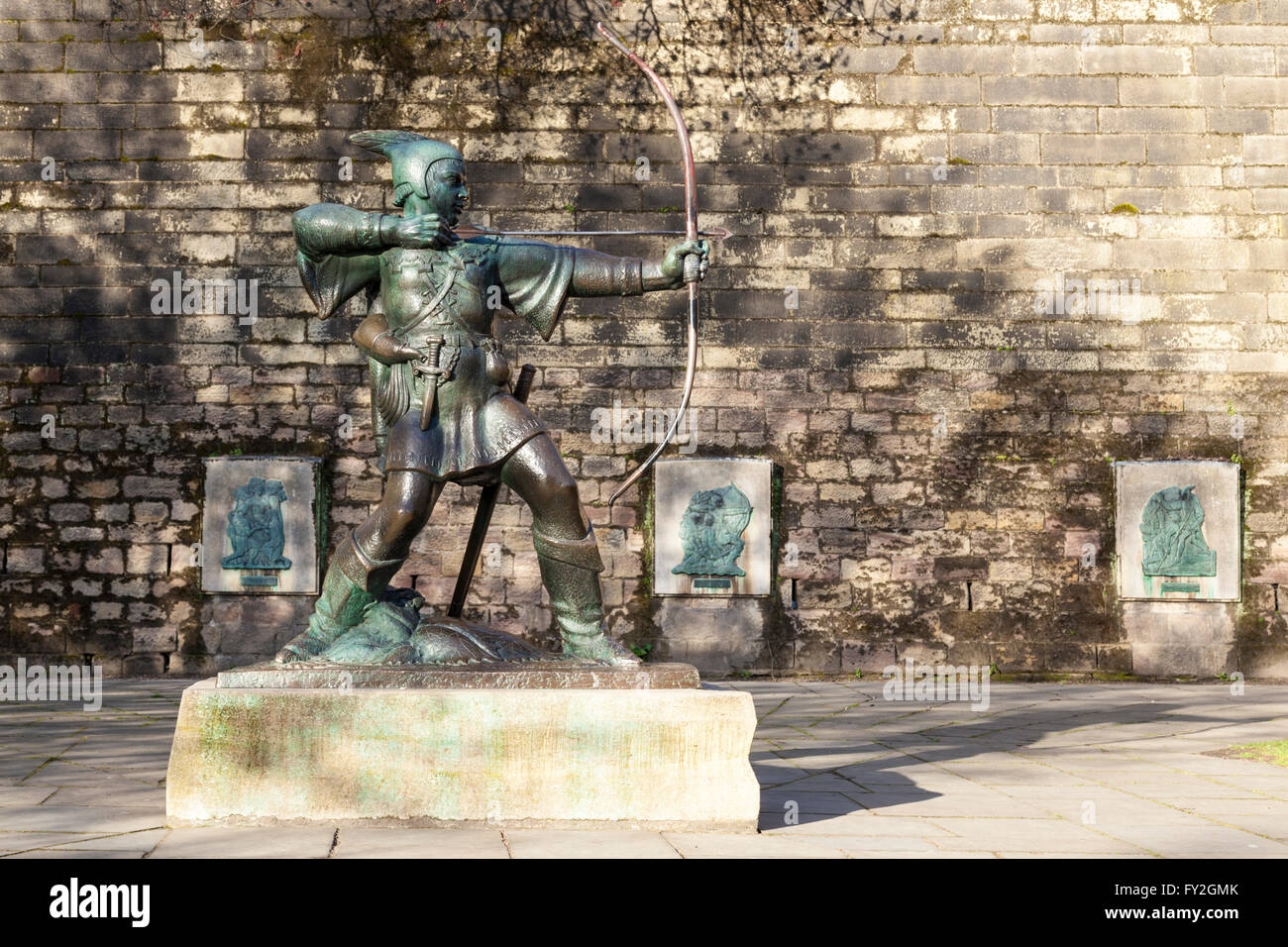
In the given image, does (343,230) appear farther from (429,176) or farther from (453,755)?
(453,755)

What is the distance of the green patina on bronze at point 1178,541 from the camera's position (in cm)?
907

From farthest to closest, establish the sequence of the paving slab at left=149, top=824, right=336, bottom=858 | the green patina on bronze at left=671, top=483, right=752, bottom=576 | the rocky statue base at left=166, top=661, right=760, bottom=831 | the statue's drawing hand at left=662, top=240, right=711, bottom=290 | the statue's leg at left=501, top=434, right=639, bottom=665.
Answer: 1. the green patina on bronze at left=671, top=483, right=752, bottom=576
2. the statue's drawing hand at left=662, top=240, right=711, bottom=290
3. the statue's leg at left=501, top=434, right=639, bottom=665
4. the rocky statue base at left=166, top=661, right=760, bottom=831
5. the paving slab at left=149, top=824, right=336, bottom=858

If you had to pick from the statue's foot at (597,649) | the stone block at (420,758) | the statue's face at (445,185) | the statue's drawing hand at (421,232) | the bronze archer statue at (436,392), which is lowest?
the stone block at (420,758)

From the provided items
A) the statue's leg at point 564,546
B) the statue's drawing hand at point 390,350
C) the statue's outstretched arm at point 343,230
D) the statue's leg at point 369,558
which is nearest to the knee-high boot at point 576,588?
the statue's leg at point 564,546

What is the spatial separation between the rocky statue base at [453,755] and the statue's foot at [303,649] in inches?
3.6

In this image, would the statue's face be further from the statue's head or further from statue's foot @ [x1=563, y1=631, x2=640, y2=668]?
statue's foot @ [x1=563, y1=631, x2=640, y2=668]

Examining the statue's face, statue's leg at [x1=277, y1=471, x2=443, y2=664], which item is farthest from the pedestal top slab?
the statue's face

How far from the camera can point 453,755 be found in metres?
4.12

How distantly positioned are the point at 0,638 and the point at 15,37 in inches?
162

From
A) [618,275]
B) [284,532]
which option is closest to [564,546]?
[618,275]

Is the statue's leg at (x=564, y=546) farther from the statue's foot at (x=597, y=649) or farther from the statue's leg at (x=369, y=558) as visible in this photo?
the statue's leg at (x=369, y=558)

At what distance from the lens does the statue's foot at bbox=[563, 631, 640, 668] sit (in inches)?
171

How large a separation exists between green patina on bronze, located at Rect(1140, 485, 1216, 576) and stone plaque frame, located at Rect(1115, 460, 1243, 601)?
0.03 metres

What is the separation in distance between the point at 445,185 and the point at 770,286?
16.2ft
